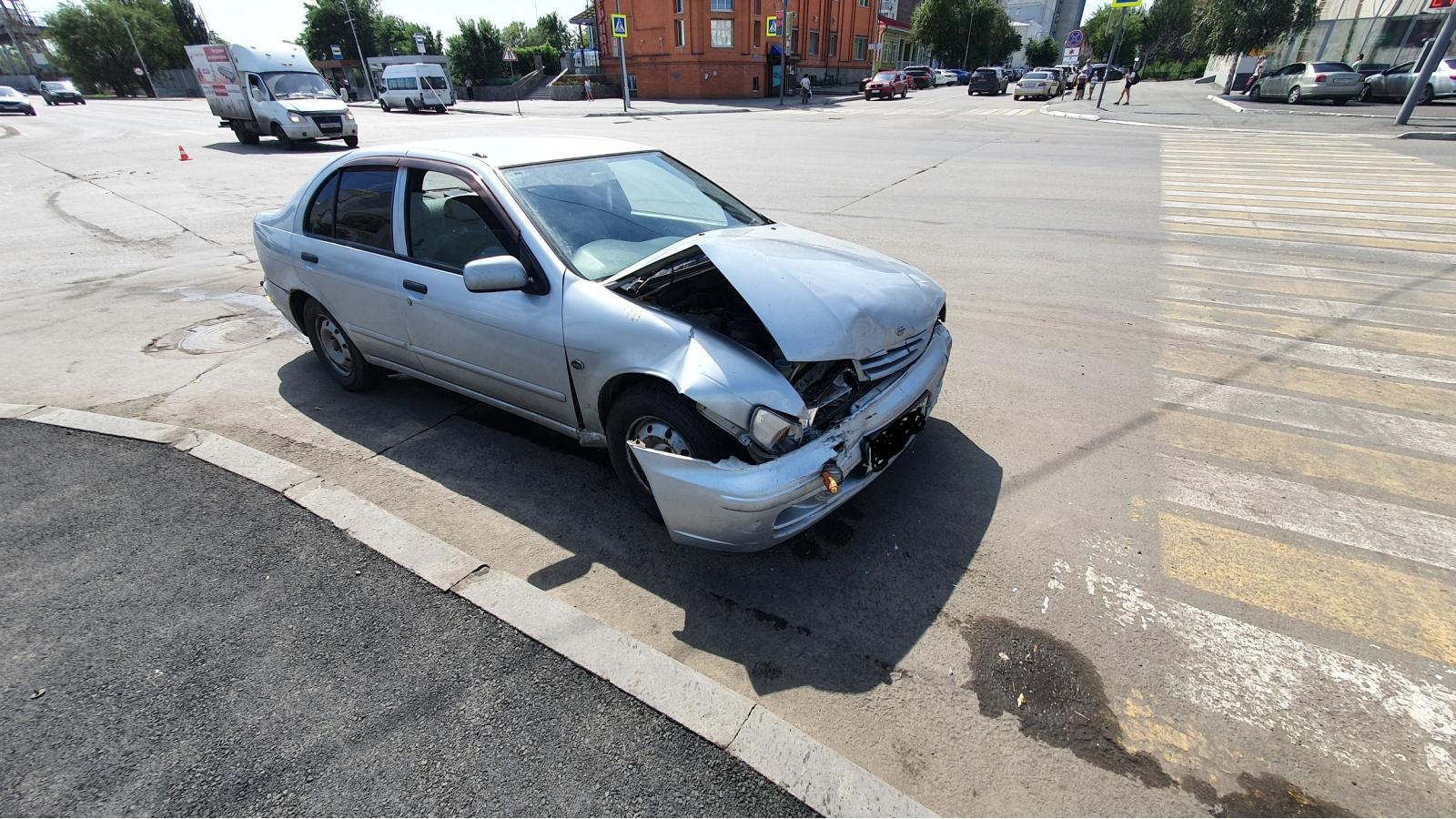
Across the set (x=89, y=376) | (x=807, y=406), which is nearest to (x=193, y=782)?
(x=807, y=406)

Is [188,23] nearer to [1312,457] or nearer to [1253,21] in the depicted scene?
[1253,21]

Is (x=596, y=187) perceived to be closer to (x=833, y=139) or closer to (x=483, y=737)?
(x=483, y=737)

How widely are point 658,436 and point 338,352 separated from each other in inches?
123

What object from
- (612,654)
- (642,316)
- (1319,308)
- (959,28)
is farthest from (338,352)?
(959,28)

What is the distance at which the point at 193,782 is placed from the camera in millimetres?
2043

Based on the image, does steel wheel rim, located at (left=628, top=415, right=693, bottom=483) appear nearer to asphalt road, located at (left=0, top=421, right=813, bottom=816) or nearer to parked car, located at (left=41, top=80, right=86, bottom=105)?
asphalt road, located at (left=0, top=421, right=813, bottom=816)

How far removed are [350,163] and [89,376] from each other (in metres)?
2.96

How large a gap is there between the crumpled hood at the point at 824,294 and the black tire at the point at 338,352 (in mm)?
2763

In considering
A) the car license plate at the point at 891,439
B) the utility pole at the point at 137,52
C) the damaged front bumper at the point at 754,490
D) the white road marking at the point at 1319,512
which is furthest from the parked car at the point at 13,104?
the white road marking at the point at 1319,512

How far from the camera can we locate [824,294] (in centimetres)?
298

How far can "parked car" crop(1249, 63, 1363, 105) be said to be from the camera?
86.3 feet

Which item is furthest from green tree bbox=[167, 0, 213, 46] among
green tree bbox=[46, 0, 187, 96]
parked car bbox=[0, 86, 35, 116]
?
parked car bbox=[0, 86, 35, 116]

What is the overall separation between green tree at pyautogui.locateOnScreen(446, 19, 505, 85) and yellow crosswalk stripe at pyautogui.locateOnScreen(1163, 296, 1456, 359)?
6515 cm

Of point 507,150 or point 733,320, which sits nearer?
point 733,320
